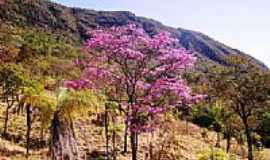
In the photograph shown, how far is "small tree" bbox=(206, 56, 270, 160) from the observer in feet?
130

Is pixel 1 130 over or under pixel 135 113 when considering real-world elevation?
under

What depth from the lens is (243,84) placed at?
4003 centimetres

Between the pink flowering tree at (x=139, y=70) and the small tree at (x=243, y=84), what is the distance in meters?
20.9

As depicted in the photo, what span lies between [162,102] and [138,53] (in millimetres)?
2187

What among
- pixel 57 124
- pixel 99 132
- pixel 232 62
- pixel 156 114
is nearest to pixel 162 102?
pixel 156 114

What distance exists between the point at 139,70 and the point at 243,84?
71.9ft

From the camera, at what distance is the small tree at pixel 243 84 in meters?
Result: 39.8

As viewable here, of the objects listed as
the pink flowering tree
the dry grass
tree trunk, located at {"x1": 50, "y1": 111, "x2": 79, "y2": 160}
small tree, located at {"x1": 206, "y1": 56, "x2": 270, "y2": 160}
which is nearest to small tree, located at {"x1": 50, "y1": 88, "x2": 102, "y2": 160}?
tree trunk, located at {"x1": 50, "y1": 111, "x2": 79, "y2": 160}

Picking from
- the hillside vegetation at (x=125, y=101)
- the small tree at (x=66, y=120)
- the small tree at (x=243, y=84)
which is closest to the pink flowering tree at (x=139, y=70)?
the hillside vegetation at (x=125, y=101)

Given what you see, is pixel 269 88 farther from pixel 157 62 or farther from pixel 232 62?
pixel 157 62

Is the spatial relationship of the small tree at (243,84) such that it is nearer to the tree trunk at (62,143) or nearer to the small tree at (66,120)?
the small tree at (66,120)

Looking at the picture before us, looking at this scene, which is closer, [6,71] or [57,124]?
[57,124]

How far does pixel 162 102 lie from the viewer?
19.4 metres

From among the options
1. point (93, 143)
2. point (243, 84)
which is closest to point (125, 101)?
point (93, 143)
